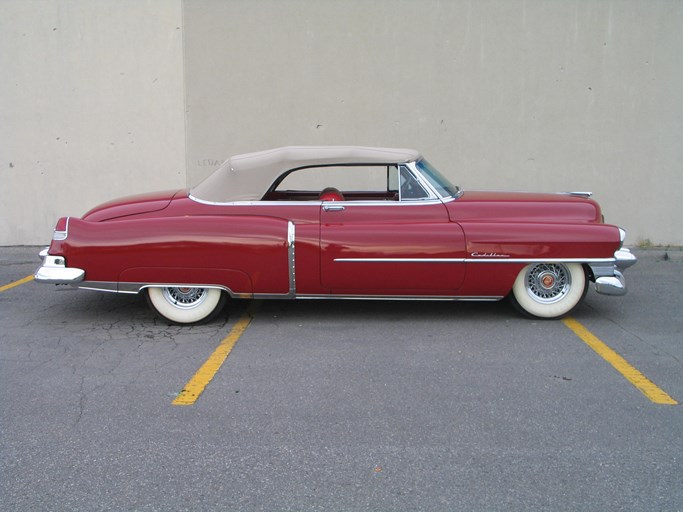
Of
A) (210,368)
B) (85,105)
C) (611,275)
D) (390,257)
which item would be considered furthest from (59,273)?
(611,275)

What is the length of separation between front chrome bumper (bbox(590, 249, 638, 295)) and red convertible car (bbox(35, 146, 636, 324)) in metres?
0.01

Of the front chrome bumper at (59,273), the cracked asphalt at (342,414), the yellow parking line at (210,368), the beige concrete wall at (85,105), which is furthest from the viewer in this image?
the beige concrete wall at (85,105)

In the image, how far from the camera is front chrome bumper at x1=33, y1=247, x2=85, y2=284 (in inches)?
199

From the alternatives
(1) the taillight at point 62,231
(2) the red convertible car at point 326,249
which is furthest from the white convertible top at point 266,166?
(1) the taillight at point 62,231

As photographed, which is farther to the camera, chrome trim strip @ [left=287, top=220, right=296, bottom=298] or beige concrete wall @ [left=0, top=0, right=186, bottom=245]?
beige concrete wall @ [left=0, top=0, right=186, bottom=245]

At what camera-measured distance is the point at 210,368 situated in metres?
4.39

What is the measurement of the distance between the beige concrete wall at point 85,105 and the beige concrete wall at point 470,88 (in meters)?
0.40

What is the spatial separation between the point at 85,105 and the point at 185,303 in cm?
448

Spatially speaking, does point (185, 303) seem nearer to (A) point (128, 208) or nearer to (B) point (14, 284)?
(A) point (128, 208)

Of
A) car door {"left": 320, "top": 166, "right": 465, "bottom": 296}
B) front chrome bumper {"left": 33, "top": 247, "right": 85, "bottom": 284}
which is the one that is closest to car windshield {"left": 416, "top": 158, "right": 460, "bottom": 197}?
car door {"left": 320, "top": 166, "right": 465, "bottom": 296}

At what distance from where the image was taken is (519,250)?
5.12m

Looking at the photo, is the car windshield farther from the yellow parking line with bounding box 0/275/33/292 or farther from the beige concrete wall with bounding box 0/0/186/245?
the yellow parking line with bounding box 0/275/33/292

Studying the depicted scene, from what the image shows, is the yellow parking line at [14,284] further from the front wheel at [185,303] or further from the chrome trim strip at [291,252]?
the chrome trim strip at [291,252]

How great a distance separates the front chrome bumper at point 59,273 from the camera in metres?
5.05
